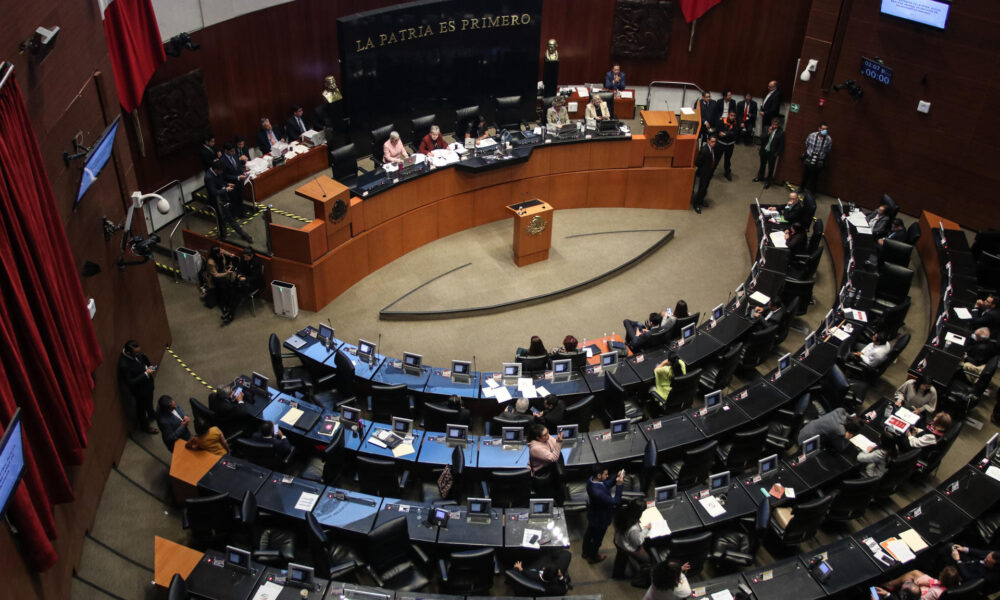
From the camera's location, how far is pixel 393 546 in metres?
8.34

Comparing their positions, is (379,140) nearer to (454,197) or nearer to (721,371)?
(454,197)

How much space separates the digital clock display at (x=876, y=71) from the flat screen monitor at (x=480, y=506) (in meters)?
12.0

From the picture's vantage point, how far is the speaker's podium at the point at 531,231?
14438mm

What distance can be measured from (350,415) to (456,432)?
4.39ft

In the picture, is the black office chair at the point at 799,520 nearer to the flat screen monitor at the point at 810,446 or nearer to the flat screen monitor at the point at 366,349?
the flat screen monitor at the point at 810,446

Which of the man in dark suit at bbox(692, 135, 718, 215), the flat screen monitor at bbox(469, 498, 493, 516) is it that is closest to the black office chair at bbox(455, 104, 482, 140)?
the man in dark suit at bbox(692, 135, 718, 215)

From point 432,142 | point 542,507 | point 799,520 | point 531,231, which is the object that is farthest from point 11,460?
point 432,142

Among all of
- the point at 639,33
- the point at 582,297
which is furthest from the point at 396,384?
the point at 639,33

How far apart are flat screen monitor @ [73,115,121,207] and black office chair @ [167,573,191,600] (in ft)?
14.5

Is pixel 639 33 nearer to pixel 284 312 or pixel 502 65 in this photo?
pixel 502 65

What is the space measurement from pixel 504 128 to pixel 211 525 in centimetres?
1080

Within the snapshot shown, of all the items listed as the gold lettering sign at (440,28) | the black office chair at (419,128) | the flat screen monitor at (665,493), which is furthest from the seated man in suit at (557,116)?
the flat screen monitor at (665,493)

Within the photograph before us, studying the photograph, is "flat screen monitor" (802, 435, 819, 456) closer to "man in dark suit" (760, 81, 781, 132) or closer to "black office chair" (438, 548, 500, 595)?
"black office chair" (438, 548, 500, 595)

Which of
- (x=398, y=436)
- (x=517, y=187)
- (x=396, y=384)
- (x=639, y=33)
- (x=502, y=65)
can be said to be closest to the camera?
(x=398, y=436)
